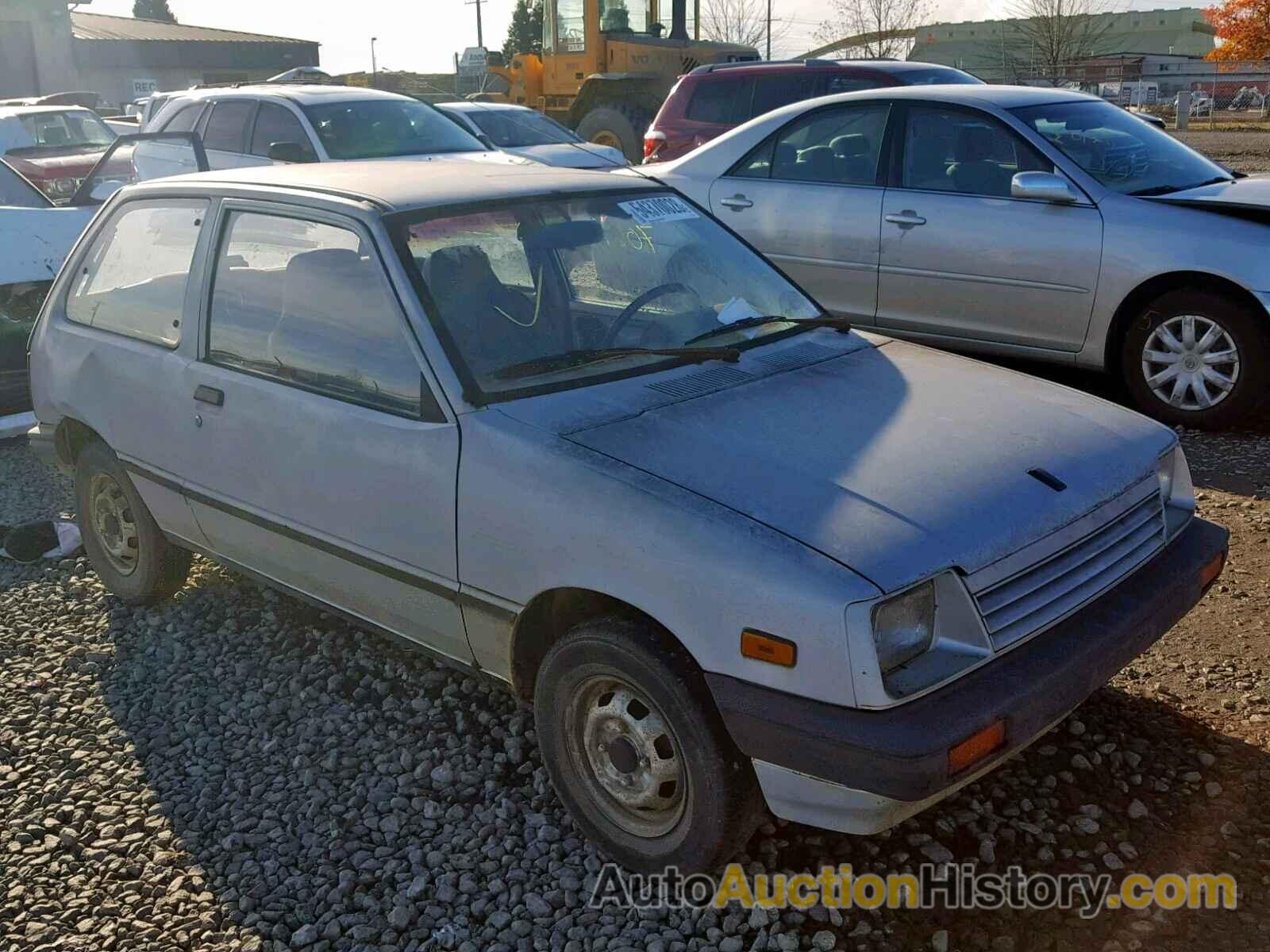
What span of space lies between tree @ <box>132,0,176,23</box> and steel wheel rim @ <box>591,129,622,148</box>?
76.5 meters

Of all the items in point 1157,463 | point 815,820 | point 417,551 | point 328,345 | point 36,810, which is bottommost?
point 36,810

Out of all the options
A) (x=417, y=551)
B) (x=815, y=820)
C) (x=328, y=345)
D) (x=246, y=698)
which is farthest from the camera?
(x=246, y=698)

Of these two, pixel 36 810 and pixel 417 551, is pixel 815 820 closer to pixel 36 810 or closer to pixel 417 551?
pixel 417 551

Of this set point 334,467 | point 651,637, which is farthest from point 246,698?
point 651,637

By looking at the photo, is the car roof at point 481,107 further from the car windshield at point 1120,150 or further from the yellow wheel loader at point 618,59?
the car windshield at point 1120,150

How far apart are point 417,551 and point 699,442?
829 mm

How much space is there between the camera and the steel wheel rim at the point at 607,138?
1719cm

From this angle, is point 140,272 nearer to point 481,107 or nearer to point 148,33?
point 481,107

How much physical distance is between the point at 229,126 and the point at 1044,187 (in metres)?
7.64

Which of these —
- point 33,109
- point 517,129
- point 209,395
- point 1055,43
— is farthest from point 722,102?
point 1055,43

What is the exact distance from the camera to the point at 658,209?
399cm

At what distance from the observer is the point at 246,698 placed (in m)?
3.92

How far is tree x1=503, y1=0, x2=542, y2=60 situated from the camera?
56562mm

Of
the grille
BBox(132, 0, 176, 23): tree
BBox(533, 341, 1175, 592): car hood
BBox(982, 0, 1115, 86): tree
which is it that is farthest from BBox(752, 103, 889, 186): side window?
BBox(132, 0, 176, 23): tree
